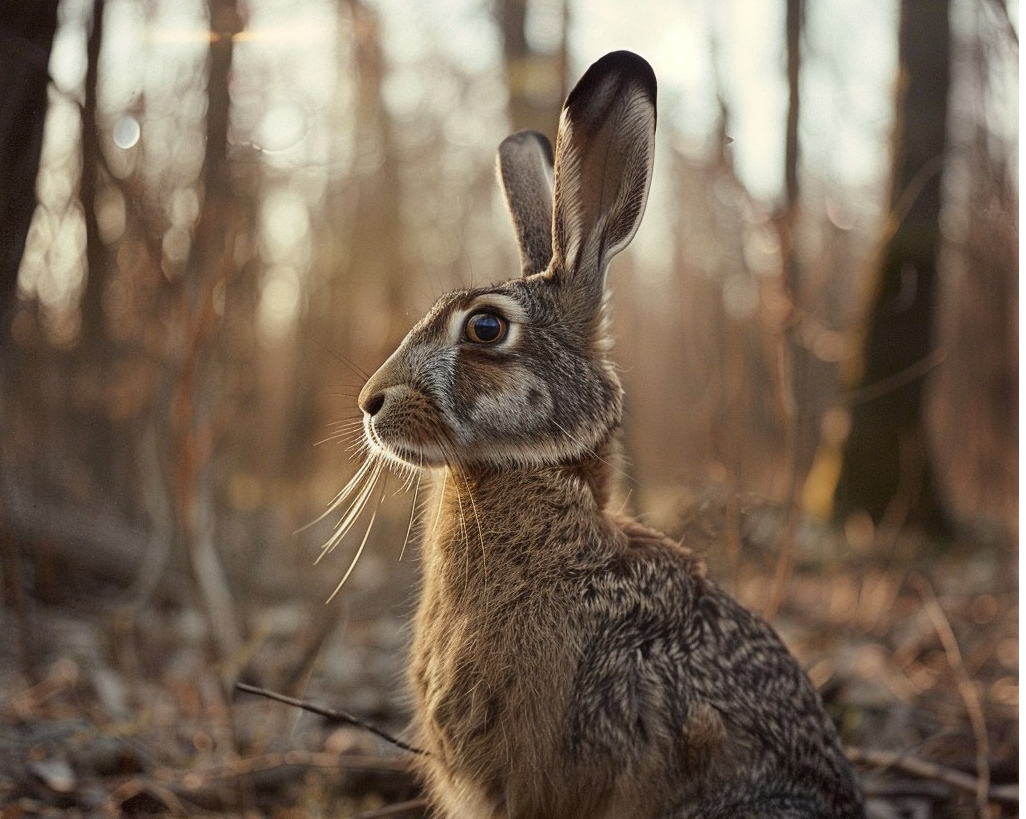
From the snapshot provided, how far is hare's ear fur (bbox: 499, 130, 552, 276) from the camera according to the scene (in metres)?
2.39

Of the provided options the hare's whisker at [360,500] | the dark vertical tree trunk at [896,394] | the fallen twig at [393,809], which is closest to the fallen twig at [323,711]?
the fallen twig at [393,809]

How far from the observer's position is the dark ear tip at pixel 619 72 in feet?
5.99

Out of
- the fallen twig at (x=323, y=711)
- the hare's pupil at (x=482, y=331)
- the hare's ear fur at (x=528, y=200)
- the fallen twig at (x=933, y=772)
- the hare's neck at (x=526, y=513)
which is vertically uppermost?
the hare's ear fur at (x=528, y=200)

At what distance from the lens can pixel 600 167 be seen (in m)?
2.01

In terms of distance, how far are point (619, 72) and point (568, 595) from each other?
118 cm

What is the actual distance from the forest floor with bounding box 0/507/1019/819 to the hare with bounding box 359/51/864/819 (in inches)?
19.9

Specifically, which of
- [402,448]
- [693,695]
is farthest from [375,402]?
[693,695]

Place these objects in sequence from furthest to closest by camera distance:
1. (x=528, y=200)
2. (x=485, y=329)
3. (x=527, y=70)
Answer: (x=527, y=70) < (x=528, y=200) < (x=485, y=329)

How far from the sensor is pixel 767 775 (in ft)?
7.02

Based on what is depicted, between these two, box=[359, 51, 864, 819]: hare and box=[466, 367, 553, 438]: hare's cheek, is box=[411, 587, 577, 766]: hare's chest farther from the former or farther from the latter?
box=[466, 367, 553, 438]: hare's cheek

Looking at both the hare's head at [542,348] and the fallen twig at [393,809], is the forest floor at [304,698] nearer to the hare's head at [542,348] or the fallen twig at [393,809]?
the fallen twig at [393,809]

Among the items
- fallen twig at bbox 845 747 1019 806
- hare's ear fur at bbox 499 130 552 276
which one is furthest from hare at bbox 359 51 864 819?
fallen twig at bbox 845 747 1019 806

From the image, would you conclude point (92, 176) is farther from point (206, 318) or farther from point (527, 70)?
point (527, 70)

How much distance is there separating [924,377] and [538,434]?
690 centimetres
